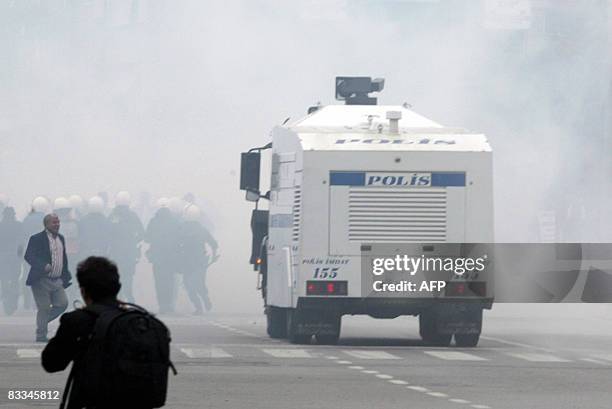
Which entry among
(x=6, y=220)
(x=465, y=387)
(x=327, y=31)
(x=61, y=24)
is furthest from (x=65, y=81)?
(x=465, y=387)

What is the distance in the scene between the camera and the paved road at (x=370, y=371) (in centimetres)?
1600

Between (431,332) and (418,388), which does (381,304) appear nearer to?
(431,332)

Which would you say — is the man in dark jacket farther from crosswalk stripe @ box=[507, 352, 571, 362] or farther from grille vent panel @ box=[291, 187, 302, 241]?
grille vent panel @ box=[291, 187, 302, 241]

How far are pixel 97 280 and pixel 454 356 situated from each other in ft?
46.8

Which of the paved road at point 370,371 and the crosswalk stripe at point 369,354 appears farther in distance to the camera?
the crosswalk stripe at point 369,354

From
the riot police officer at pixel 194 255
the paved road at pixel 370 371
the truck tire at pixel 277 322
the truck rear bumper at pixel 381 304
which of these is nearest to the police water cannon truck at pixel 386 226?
the truck rear bumper at pixel 381 304

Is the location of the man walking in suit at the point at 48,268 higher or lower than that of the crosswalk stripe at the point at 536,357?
higher

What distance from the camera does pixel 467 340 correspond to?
24.7 metres

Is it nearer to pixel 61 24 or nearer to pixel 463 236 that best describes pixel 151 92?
pixel 61 24

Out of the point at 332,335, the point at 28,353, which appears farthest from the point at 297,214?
the point at 28,353

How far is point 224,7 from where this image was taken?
179 feet

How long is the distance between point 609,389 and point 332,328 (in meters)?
7.27

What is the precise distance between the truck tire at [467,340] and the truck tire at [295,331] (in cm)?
181
